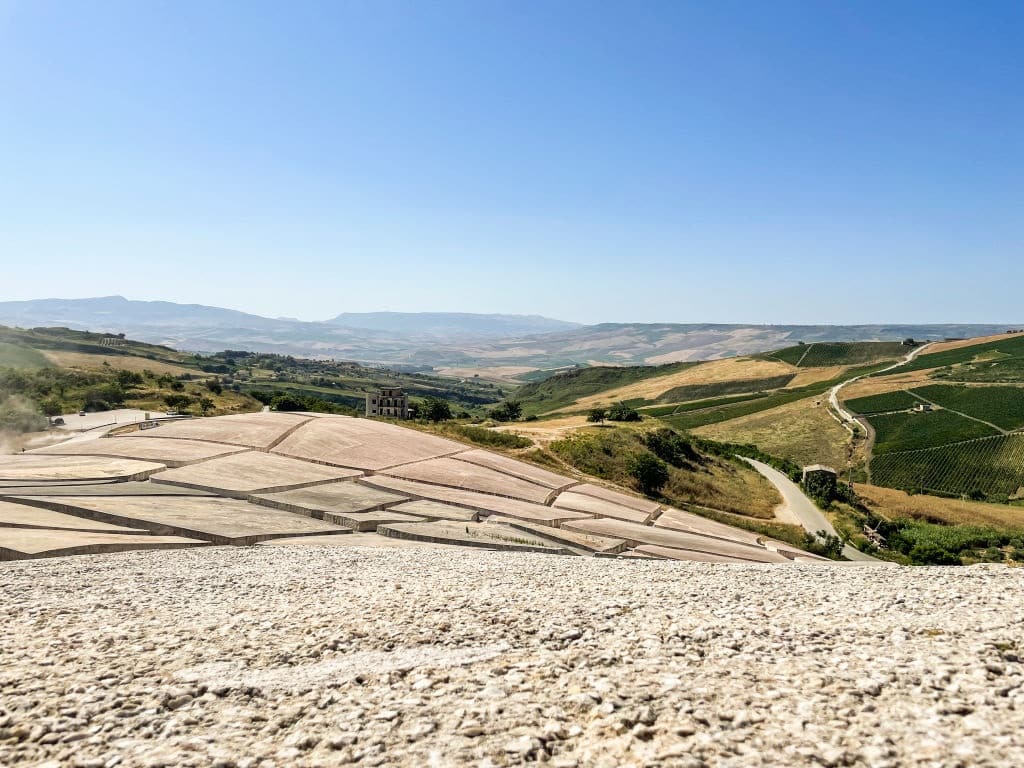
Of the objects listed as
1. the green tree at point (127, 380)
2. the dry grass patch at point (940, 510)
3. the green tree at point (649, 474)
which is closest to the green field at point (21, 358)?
the green tree at point (127, 380)

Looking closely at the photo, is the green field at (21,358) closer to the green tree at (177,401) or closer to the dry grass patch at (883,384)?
the green tree at (177,401)

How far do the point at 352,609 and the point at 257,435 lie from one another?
152ft

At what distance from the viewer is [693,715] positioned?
10.1 m

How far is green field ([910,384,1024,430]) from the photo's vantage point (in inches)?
4304

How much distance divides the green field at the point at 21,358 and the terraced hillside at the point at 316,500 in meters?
103

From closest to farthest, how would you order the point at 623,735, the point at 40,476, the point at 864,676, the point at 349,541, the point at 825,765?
the point at 825,765, the point at 623,735, the point at 864,676, the point at 349,541, the point at 40,476

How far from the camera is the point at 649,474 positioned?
6588cm

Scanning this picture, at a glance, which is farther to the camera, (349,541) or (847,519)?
(847,519)

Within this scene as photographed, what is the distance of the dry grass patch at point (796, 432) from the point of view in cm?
10894

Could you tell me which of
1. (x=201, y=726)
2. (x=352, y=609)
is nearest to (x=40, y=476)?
(x=352, y=609)

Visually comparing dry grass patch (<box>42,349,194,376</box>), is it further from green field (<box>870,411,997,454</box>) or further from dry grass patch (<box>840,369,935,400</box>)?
dry grass patch (<box>840,369,935,400</box>)

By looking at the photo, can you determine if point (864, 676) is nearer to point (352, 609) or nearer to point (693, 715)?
point (693, 715)

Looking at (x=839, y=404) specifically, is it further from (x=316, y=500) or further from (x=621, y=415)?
(x=316, y=500)

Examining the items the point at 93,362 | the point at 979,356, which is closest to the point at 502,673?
the point at 93,362
